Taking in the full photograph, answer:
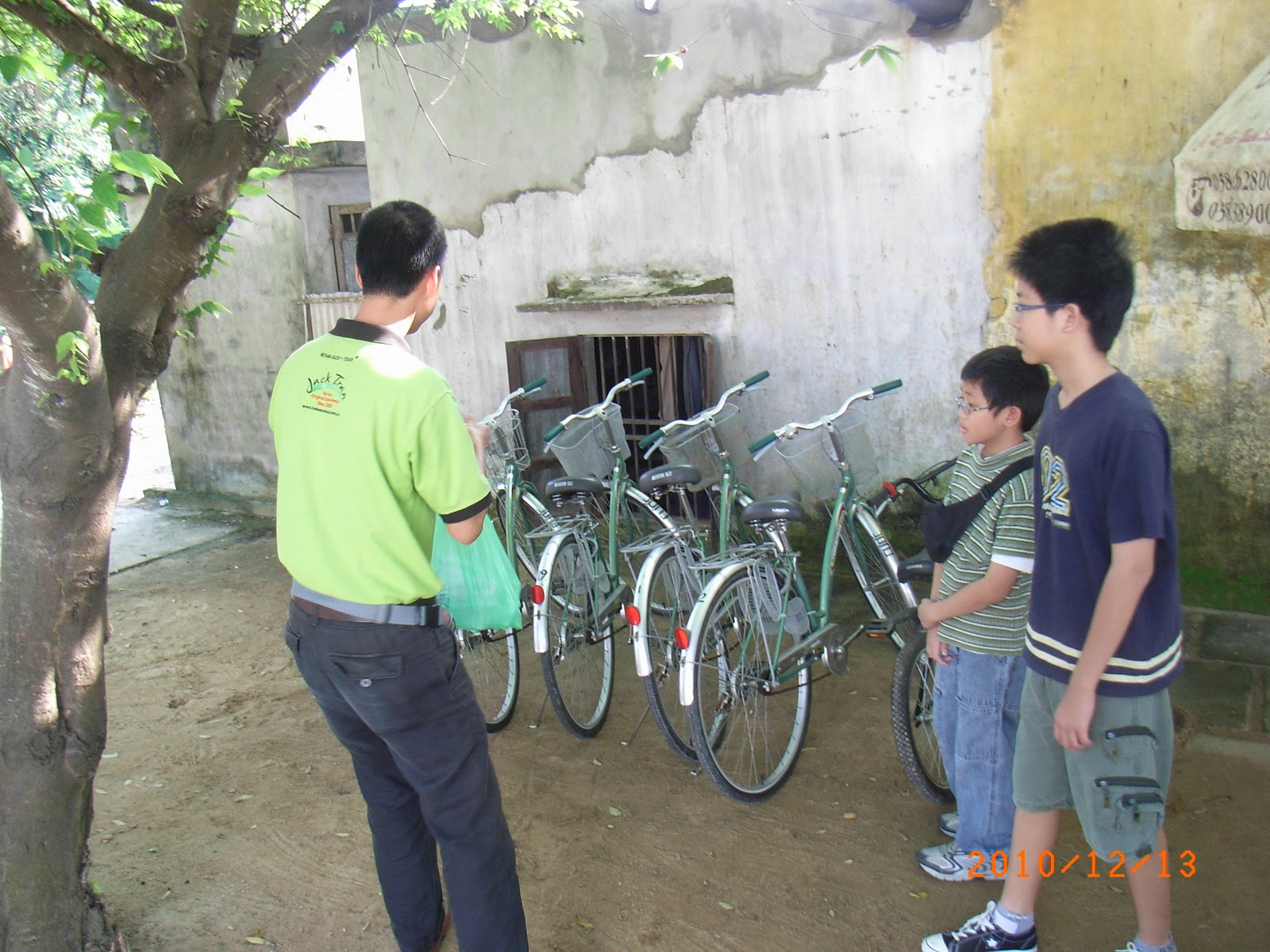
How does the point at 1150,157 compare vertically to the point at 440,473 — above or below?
above

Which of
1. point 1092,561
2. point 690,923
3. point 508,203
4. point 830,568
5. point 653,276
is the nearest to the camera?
point 1092,561

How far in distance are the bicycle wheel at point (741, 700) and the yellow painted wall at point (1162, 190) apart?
8.45ft

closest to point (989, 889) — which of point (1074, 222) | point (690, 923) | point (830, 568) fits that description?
point (690, 923)

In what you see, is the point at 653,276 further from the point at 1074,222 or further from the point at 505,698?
the point at 1074,222

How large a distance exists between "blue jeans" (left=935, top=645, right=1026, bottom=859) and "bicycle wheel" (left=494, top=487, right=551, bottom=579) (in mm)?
2283

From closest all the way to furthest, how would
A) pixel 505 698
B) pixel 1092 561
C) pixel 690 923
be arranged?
pixel 1092 561 < pixel 690 923 < pixel 505 698

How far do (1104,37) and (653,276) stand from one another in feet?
9.05

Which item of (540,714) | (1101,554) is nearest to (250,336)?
(540,714)

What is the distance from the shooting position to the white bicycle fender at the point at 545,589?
4.14m

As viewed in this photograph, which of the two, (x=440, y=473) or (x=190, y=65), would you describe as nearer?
(x=440, y=473)

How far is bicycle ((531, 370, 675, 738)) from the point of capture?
4.32 m

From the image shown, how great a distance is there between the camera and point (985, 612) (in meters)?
3.01

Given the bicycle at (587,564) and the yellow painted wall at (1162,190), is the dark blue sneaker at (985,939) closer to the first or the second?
the bicycle at (587,564)

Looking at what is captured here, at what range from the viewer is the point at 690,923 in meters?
3.22
